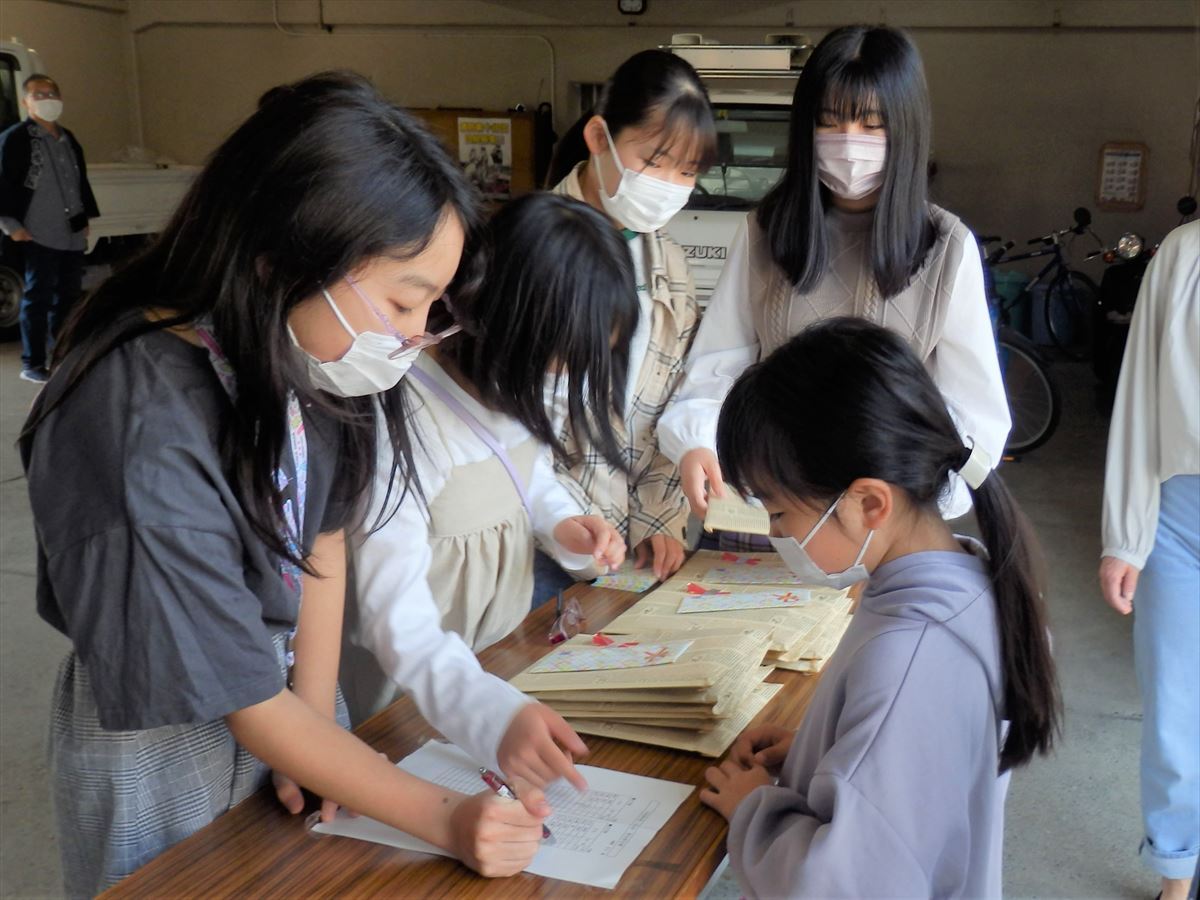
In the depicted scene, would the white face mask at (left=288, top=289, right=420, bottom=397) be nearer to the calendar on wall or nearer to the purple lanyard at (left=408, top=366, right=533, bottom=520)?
the purple lanyard at (left=408, top=366, right=533, bottom=520)

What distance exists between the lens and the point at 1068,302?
7652mm

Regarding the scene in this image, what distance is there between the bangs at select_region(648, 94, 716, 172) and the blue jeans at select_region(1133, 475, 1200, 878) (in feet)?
3.32

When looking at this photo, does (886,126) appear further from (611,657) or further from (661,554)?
(611,657)

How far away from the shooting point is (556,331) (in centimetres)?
147

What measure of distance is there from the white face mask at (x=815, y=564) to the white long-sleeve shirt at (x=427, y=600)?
32 cm

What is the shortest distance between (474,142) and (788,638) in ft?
29.6

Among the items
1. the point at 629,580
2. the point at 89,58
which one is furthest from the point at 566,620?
the point at 89,58

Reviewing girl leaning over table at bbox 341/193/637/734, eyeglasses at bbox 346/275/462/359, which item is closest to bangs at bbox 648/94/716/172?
girl leaning over table at bbox 341/193/637/734

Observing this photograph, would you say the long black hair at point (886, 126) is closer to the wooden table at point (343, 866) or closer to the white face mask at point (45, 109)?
the wooden table at point (343, 866)

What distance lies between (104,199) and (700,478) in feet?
26.7

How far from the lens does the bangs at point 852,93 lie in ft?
5.49

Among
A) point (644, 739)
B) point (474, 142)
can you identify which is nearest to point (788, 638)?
point (644, 739)

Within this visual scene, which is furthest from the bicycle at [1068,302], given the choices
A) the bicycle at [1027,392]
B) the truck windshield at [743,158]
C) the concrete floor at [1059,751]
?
the concrete floor at [1059,751]

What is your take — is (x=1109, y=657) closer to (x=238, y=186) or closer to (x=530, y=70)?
(x=238, y=186)
